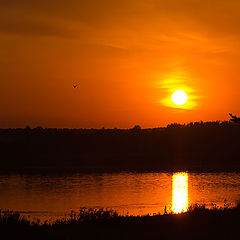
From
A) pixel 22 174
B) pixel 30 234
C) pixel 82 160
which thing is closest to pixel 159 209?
pixel 30 234

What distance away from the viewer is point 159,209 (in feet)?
82.1

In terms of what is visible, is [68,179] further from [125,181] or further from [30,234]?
[30,234]

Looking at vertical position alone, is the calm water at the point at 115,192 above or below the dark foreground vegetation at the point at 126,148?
below

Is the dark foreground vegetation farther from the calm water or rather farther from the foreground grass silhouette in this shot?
the foreground grass silhouette

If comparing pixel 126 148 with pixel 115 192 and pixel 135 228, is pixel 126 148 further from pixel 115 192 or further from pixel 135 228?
pixel 135 228

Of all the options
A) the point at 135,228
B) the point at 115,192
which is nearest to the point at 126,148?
the point at 115,192

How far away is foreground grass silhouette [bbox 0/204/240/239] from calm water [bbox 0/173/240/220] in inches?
281

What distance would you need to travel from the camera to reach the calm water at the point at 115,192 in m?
26.5

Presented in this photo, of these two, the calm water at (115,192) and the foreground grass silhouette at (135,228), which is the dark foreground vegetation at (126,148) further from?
the foreground grass silhouette at (135,228)

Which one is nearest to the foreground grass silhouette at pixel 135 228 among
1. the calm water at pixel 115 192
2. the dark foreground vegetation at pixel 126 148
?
the calm water at pixel 115 192

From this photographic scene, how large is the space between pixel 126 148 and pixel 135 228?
6672 centimetres

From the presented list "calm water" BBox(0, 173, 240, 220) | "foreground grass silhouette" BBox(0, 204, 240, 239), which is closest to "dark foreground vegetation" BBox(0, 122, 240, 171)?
"calm water" BBox(0, 173, 240, 220)

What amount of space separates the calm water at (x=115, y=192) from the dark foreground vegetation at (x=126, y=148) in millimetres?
17183

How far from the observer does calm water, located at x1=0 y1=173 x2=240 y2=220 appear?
87.1 ft
